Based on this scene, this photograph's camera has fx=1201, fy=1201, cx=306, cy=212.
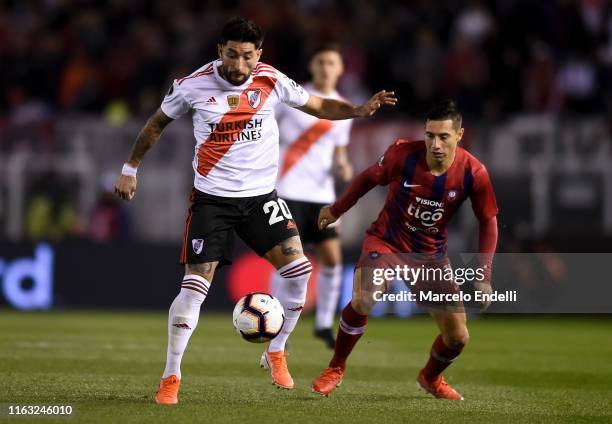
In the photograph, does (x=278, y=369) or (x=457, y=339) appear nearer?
(x=457, y=339)

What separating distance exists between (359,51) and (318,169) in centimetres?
704

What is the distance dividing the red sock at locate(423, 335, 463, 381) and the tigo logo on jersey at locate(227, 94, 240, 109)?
2.05 meters

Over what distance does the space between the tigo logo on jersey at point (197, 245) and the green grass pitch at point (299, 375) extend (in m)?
0.93

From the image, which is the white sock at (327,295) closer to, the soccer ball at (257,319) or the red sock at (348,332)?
the red sock at (348,332)

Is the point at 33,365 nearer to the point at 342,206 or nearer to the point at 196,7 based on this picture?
the point at 342,206

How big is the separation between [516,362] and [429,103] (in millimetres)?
6677

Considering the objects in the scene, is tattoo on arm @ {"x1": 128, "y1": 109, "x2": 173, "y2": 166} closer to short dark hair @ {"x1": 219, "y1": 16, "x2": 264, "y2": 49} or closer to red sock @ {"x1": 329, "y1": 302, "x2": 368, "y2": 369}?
short dark hair @ {"x1": 219, "y1": 16, "x2": 264, "y2": 49}

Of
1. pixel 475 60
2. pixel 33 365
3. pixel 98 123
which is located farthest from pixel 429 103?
pixel 33 365

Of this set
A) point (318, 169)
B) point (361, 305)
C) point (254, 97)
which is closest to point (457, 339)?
point (361, 305)

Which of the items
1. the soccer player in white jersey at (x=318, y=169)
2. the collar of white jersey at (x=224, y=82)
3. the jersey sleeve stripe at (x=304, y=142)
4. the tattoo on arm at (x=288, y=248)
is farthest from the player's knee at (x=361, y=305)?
the jersey sleeve stripe at (x=304, y=142)

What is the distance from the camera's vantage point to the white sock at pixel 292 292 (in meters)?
8.10

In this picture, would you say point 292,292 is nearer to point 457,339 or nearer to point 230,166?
point 230,166

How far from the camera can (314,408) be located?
23.8 feet

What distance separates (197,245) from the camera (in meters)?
7.58
